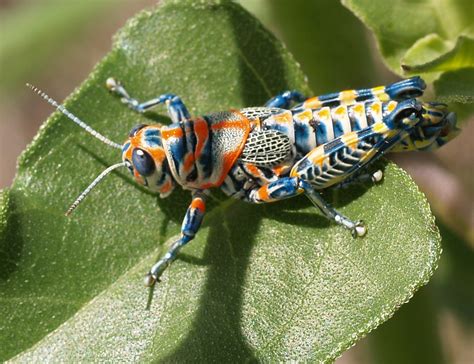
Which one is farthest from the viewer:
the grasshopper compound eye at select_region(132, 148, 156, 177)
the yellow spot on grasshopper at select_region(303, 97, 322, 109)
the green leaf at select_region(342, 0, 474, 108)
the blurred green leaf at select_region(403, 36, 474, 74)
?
the yellow spot on grasshopper at select_region(303, 97, 322, 109)

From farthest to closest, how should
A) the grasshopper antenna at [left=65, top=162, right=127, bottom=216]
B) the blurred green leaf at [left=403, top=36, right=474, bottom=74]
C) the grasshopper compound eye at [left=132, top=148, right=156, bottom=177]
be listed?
the grasshopper compound eye at [left=132, top=148, right=156, bottom=177] < the grasshopper antenna at [left=65, top=162, right=127, bottom=216] < the blurred green leaf at [left=403, top=36, right=474, bottom=74]

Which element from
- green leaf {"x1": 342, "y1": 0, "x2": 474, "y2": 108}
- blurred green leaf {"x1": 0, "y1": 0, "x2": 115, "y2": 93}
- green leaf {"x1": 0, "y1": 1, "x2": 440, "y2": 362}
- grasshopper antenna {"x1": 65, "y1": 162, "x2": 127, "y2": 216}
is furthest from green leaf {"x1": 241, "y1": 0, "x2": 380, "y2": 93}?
blurred green leaf {"x1": 0, "y1": 0, "x2": 115, "y2": 93}

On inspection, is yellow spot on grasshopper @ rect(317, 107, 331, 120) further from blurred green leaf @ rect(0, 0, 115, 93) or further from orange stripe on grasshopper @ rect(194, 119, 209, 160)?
blurred green leaf @ rect(0, 0, 115, 93)

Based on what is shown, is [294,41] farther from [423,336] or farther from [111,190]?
[423,336]

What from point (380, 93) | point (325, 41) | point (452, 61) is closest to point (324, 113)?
point (380, 93)

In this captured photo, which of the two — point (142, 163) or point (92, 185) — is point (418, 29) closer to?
point (142, 163)
